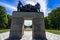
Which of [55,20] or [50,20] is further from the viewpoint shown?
[50,20]

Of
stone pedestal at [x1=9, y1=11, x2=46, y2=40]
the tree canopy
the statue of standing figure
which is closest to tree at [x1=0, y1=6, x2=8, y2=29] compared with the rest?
the tree canopy

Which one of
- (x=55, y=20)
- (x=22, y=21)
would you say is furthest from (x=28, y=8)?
(x=55, y=20)

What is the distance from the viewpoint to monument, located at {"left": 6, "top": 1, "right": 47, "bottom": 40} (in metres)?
13.9

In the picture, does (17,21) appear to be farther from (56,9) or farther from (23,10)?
(56,9)

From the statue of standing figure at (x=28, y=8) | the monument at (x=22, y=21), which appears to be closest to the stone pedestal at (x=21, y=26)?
the monument at (x=22, y=21)

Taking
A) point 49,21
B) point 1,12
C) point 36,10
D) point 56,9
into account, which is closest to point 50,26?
point 49,21

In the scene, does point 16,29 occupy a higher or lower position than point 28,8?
lower

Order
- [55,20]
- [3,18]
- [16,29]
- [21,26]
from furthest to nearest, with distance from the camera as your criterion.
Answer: [55,20] → [3,18] → [21,26] → [16,29]

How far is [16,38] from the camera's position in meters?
13.8

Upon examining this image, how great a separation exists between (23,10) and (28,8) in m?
0.71

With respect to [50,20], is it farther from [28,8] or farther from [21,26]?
[21,26]

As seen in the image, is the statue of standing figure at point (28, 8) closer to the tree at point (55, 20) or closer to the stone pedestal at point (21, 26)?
the stone pedestal at point (21, 26)

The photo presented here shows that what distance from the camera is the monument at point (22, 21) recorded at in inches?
549

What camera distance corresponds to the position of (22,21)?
14.5m
